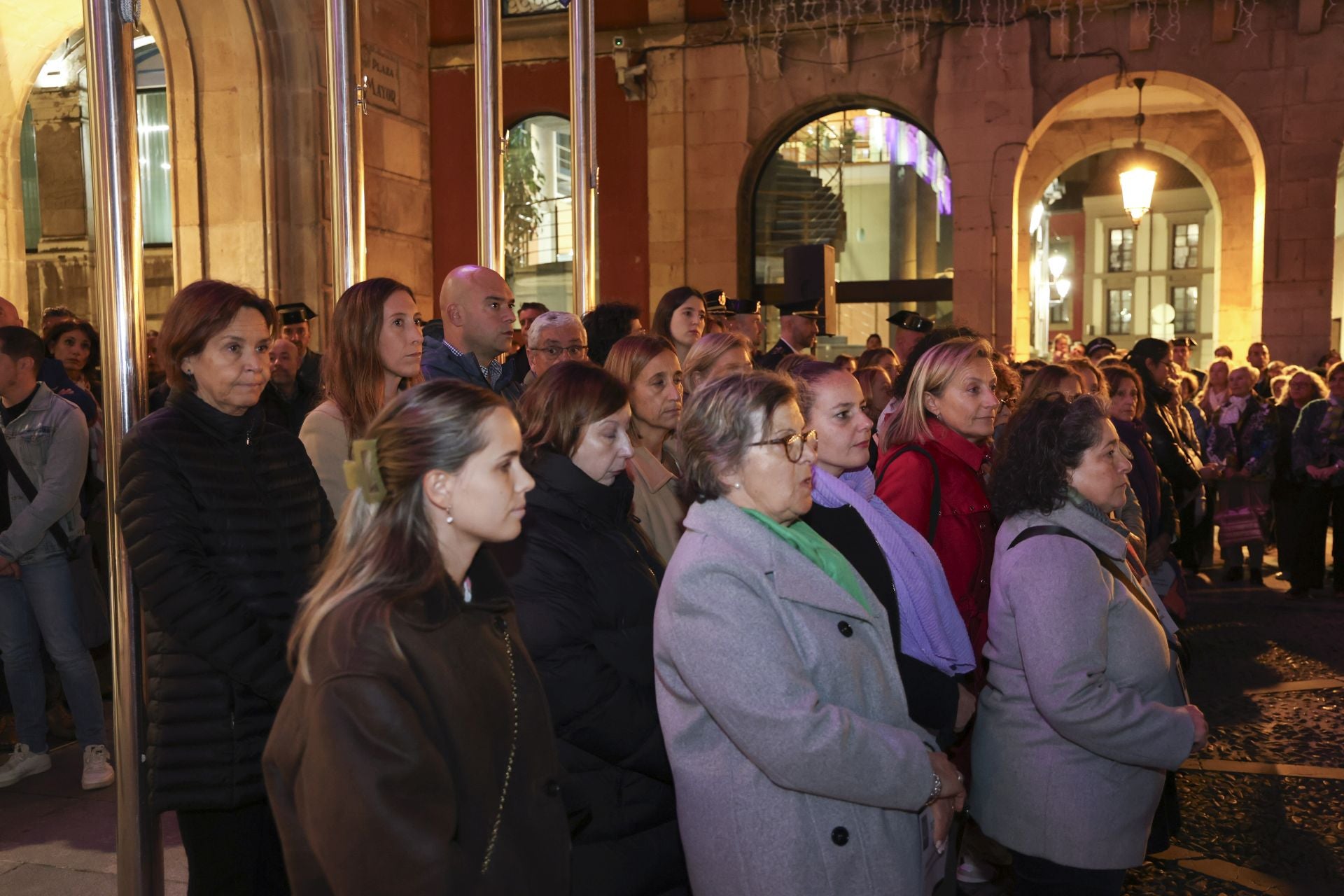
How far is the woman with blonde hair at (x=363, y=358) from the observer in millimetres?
3637

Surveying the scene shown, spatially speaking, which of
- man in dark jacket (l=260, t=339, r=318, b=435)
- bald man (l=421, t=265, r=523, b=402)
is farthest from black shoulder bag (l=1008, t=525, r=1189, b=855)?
man in dark jacket (l=260, t=339, r=318, b=435)

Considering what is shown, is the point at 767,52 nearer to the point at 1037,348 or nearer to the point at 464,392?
the point at 464,392

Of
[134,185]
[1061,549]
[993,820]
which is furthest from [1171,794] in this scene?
[134,185]

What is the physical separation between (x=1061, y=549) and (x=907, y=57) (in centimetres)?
1238

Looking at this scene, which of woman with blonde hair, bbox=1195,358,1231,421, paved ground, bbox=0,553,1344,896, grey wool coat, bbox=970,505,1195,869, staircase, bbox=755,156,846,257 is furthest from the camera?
staircase, bbox=755,156,846,257

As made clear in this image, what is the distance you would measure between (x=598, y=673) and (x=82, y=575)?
145 inches

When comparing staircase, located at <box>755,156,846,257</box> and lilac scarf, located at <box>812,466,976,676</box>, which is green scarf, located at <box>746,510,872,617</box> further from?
staircase, located at <box>755,156,846,257</box>

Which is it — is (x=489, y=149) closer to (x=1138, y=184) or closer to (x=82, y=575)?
(x=82, y=575)

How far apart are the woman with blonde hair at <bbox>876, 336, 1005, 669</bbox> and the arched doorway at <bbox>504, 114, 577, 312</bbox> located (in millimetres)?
11797

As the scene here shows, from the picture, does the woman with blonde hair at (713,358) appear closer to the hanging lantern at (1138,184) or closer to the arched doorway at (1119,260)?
the hanging lantern at (1138,184)

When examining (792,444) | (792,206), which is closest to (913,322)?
(792,444)

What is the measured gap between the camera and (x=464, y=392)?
204 centimetres

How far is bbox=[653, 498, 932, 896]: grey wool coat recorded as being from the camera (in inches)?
90.0

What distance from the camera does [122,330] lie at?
310 cm
